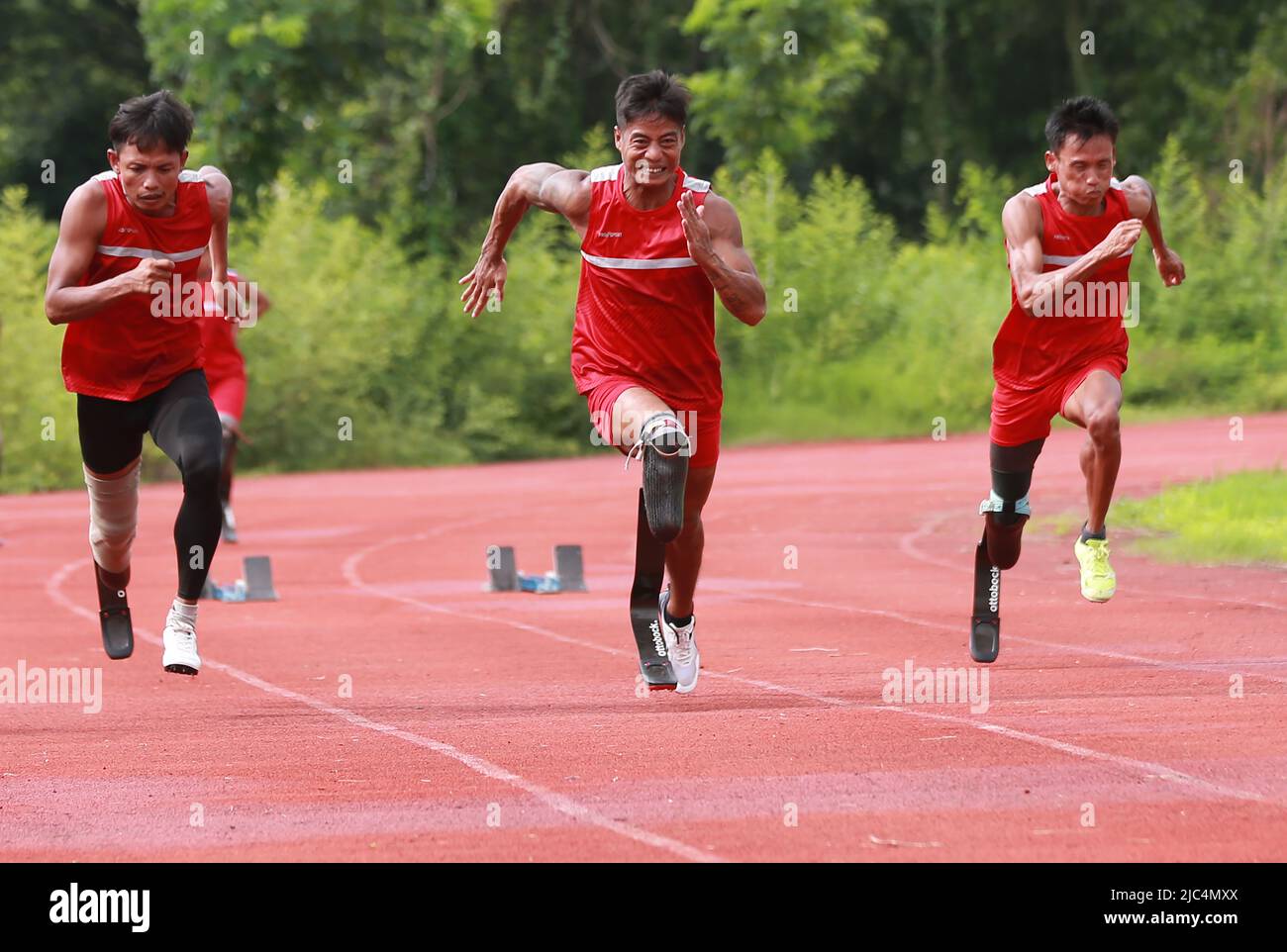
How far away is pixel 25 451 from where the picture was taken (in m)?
25.9

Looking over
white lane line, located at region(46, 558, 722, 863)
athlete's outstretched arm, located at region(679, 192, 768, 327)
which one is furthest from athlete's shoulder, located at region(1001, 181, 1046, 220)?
white lane line, located at region(46, 558, 722, 863)

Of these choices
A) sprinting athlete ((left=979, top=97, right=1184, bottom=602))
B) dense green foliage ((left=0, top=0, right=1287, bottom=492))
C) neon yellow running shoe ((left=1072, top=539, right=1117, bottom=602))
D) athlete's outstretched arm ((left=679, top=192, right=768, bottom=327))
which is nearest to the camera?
athlete's outstretched arm ((left=679, top=192, right=768, bottom=327))

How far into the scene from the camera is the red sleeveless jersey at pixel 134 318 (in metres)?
8.31

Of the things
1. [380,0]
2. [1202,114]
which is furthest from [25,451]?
[1202,114]

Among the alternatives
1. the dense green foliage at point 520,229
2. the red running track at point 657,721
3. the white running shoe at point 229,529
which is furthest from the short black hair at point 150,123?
the dense green foliage at point 520,229

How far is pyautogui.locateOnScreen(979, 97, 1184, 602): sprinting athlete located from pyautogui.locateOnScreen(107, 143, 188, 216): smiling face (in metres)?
3.42

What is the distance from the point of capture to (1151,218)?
9.27 meters

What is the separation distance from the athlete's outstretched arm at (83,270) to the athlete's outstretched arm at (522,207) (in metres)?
1.17

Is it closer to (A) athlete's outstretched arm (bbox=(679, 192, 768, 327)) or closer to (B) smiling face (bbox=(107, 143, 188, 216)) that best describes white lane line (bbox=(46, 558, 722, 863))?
(A) athlete's outstretched arm (bbox=(679, 192, 768, 327))

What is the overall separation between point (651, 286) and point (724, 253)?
30cm

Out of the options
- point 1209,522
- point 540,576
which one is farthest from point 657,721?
point 1209,522

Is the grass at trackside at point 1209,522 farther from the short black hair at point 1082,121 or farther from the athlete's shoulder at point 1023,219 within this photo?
the short black hair at point 1082,121

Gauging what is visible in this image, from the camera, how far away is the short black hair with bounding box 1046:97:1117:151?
28.7ft
